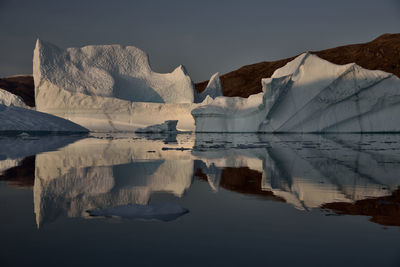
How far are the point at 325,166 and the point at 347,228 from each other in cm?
316

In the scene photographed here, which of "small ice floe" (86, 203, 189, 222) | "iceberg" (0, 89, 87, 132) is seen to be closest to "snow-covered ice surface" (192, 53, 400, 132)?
"iceberg" (0, 89, 87, 132)

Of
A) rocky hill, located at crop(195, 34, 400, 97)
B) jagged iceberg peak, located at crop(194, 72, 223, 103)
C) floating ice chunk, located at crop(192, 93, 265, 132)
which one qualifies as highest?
rocky hill, located at crop(195, 34, 400, 97)

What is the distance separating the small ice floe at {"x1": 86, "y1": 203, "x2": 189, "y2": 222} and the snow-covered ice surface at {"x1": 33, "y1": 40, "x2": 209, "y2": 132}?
78.9ft

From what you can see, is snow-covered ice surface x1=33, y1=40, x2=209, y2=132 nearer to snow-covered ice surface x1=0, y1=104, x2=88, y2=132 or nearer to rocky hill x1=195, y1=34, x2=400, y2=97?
snow-covered ice surface x1=0, y1=104, x2=88, y2=132

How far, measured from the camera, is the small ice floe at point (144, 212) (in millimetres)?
2320

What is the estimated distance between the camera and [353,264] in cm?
154

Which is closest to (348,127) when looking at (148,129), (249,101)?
(249,101)

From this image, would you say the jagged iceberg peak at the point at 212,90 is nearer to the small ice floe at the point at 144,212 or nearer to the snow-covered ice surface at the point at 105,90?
the snow-covered ice surface at the point at 105,90

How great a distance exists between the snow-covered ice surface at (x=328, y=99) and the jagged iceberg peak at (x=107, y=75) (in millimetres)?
11503

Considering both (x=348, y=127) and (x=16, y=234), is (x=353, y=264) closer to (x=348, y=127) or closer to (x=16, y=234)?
(x=16, y=234)

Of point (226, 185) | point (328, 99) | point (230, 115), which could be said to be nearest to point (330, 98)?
point (328, 99)

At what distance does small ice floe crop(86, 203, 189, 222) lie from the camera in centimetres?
232

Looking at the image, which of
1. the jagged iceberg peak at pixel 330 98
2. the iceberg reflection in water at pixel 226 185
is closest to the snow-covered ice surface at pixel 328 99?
the jagged iceberg peak at pixel 330 98

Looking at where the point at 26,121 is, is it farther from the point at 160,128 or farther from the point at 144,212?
the point at 144,212
